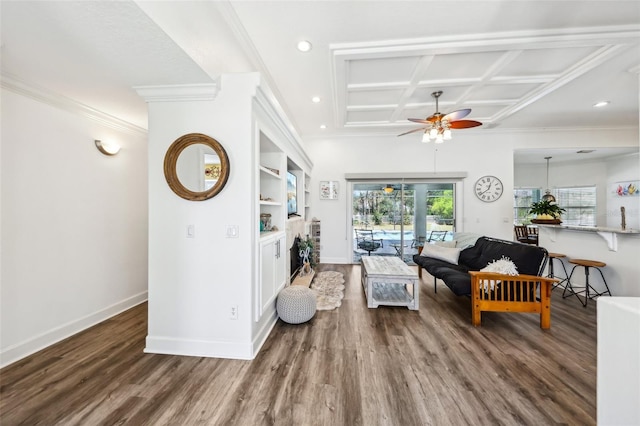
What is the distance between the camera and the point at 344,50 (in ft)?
8.51

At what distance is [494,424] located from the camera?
55.7 inches

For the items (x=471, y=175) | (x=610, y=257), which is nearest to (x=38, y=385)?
(x=610, y=257)

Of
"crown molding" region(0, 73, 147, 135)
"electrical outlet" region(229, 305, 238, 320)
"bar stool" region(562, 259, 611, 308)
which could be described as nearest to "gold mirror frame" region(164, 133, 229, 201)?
"electrical outlet" region(229, 305, 238, 320)

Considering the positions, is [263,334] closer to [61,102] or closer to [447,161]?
[61,102]

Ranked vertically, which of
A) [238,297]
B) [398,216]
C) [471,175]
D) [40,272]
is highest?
[471,175]

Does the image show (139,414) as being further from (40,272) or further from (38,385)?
(40,272)

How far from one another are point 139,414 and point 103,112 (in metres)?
2.98

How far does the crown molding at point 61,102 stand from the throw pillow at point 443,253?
186 inches

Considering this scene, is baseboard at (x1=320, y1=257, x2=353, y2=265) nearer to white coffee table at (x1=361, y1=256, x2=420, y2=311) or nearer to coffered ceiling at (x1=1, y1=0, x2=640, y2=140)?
white coffee table at (x1=361, y1=256, x2=420, y2=311)

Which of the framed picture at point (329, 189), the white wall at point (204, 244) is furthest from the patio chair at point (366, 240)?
the white wall at point (204, 244)

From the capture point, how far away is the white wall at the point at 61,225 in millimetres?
2029

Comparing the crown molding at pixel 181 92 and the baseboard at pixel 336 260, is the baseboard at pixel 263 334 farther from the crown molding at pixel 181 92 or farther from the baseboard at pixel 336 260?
the baseboard at pixel 336 260

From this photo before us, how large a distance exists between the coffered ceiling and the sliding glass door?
2.02 m

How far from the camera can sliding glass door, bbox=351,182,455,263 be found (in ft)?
18.2
